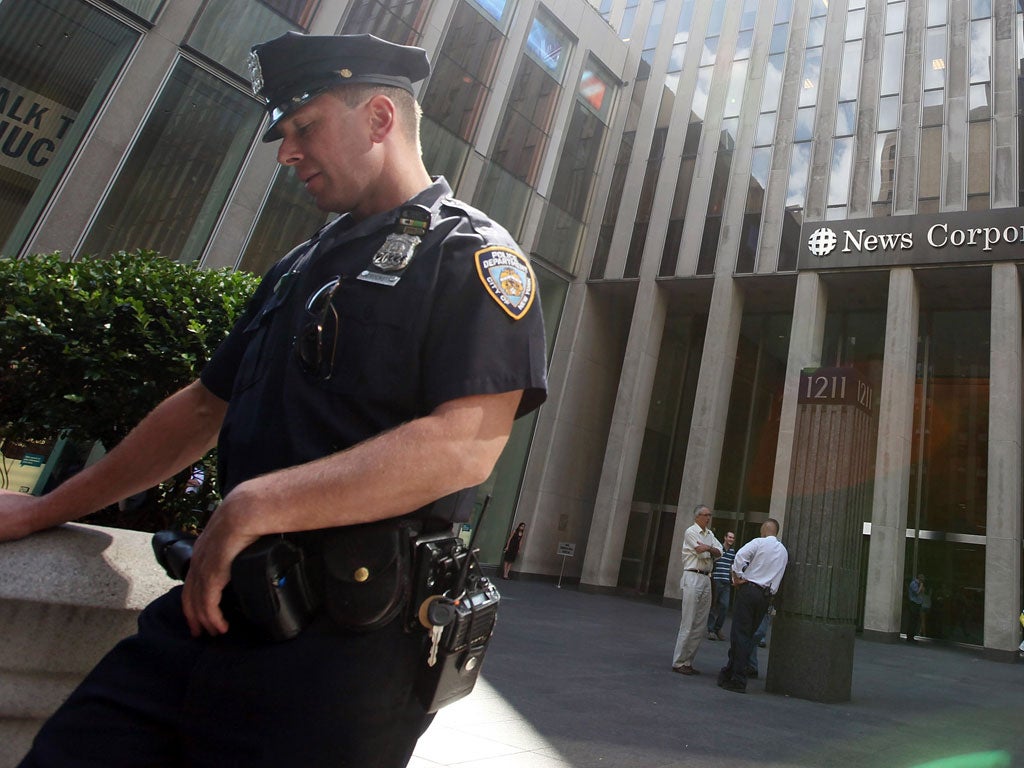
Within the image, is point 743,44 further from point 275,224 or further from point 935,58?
point 275,224

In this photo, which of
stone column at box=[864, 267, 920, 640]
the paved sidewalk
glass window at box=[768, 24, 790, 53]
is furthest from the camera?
glass window at box=[768, 24, 790, 53]

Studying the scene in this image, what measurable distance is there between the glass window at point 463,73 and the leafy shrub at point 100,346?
15171 mm

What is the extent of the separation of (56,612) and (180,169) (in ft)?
47.2

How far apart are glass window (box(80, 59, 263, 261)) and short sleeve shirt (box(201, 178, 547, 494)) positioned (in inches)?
528

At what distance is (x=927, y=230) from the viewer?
19.4m

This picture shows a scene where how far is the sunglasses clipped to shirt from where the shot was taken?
126 centimetres

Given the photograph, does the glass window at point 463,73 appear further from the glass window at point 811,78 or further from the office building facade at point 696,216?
the glass window at point 811,78

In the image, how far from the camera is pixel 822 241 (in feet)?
67.1

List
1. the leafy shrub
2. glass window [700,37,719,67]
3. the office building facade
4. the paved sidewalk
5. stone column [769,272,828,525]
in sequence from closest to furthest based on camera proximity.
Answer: the leafy shrub
the paved sidewalk
the office building facade
stone column [769,272,828,525]
glass window [700,37,719,67]

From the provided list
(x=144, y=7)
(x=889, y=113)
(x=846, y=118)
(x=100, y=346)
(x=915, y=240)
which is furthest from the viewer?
(x=846, y=118)

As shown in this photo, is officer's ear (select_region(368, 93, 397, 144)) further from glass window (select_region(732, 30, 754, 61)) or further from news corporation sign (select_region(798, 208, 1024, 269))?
glass window (select_region(732, 30, 754, 61))

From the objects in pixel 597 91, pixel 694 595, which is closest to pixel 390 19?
pixel 597 91

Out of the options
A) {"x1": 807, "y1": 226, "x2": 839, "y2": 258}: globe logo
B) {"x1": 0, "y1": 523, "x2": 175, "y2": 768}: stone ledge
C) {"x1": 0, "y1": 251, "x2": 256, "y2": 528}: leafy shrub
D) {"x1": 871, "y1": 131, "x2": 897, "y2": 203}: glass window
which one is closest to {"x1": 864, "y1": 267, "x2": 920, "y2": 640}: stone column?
{"x1": 807, "y1": 226, "x2": 839, "y2": 258}: globe logo

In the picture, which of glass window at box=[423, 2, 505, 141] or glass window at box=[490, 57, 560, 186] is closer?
glass window at box=[423, 2, 505, 141]
